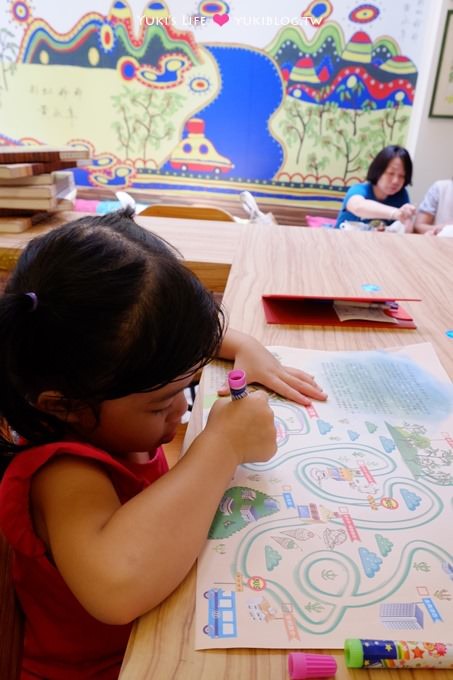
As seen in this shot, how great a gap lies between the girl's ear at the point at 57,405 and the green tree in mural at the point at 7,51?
3264 mm

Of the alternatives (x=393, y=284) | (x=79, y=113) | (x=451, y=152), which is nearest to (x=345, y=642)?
(x=393, y=284)

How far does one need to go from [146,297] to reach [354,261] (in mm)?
761

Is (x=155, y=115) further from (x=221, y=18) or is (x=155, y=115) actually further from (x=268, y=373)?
(x=268, y=373)

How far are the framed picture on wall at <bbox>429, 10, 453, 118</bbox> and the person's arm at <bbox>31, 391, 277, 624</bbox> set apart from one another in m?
2.90

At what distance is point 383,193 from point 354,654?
276cm

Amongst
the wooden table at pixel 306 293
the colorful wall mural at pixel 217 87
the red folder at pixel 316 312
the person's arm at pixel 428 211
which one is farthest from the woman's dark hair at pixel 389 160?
the red folder at pixel 316 312

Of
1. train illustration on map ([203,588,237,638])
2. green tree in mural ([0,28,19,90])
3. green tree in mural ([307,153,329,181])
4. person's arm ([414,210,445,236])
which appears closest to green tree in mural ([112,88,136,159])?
green tree in mural ([0,28,19,90])

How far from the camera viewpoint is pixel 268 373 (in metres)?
0.69

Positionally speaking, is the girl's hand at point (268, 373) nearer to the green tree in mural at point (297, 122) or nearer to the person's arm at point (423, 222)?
the person's arm at point (423, 222)

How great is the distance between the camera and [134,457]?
68cm

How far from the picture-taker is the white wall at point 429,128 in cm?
283

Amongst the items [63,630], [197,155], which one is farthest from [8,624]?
[197,155]

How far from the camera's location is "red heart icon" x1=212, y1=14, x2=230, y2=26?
2.98m

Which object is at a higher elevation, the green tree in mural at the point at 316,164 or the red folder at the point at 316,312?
the red folder at the point at 316,312
